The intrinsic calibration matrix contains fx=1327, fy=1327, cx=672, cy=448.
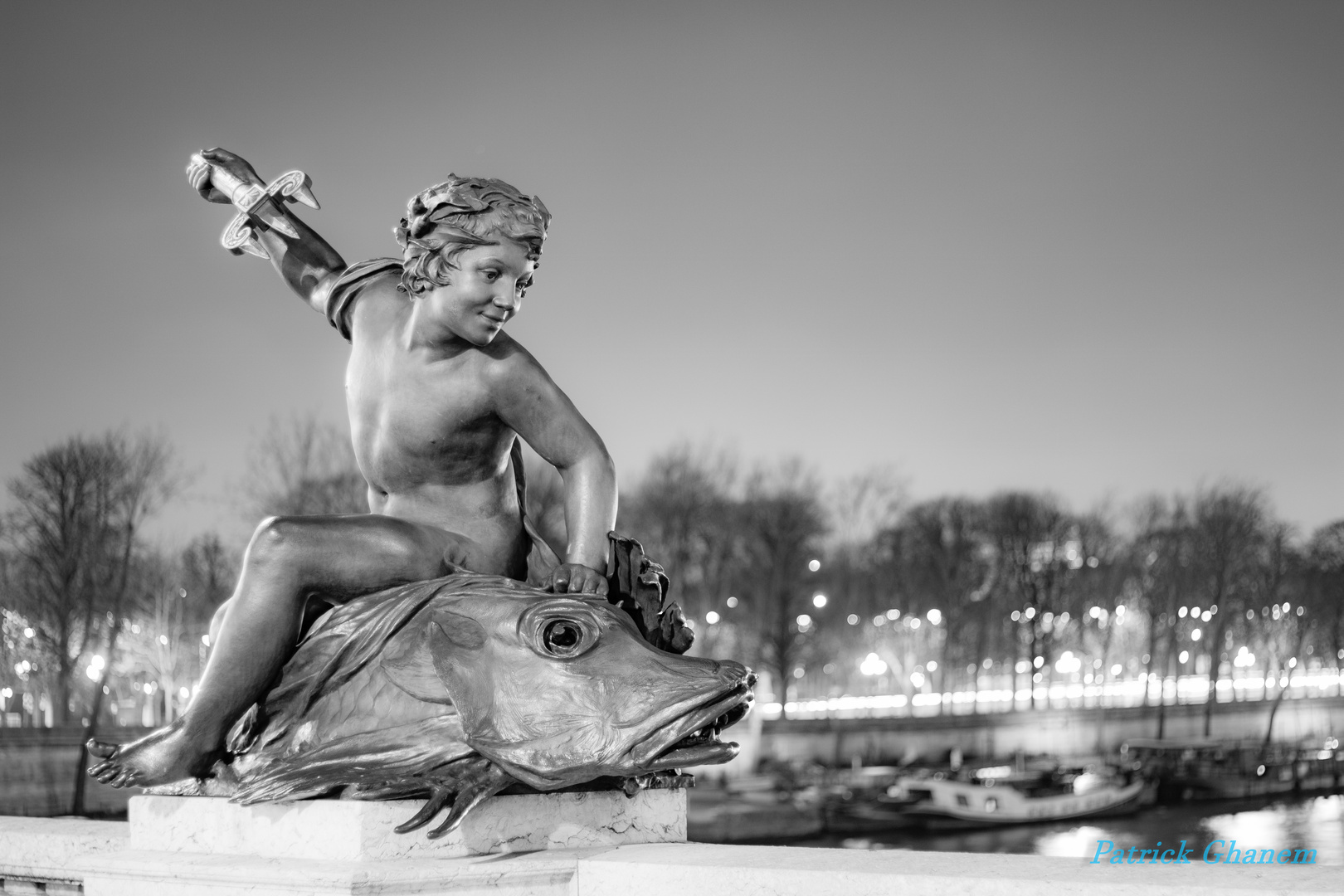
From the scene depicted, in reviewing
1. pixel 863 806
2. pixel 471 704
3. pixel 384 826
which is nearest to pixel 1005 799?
pixel 863 806

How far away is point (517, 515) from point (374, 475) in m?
0.49

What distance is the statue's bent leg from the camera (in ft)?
12.7

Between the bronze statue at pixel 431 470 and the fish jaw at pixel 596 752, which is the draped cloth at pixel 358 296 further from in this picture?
the fish jaw at pixel 596 752

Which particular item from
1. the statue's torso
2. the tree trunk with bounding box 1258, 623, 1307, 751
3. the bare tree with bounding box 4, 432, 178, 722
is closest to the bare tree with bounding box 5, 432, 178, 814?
the bare tree with bounding box 4, 432, 178, 722

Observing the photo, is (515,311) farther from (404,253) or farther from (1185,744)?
(1185,744)

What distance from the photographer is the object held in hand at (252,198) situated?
4.79 m

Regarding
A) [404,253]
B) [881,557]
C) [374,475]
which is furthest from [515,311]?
[881,557]

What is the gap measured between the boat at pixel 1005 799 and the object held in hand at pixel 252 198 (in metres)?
32.2

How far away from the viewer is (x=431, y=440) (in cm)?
414

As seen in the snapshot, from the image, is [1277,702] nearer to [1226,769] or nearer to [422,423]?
[1226,769]

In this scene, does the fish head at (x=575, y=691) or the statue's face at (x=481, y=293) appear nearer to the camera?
the fish head at (x=575, y=691)

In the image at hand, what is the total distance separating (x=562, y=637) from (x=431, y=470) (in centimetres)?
77

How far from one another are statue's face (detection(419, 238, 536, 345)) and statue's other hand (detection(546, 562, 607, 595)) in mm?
747

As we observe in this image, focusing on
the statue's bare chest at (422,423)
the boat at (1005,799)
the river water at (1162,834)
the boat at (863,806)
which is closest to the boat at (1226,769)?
the river water at (1162,834)
